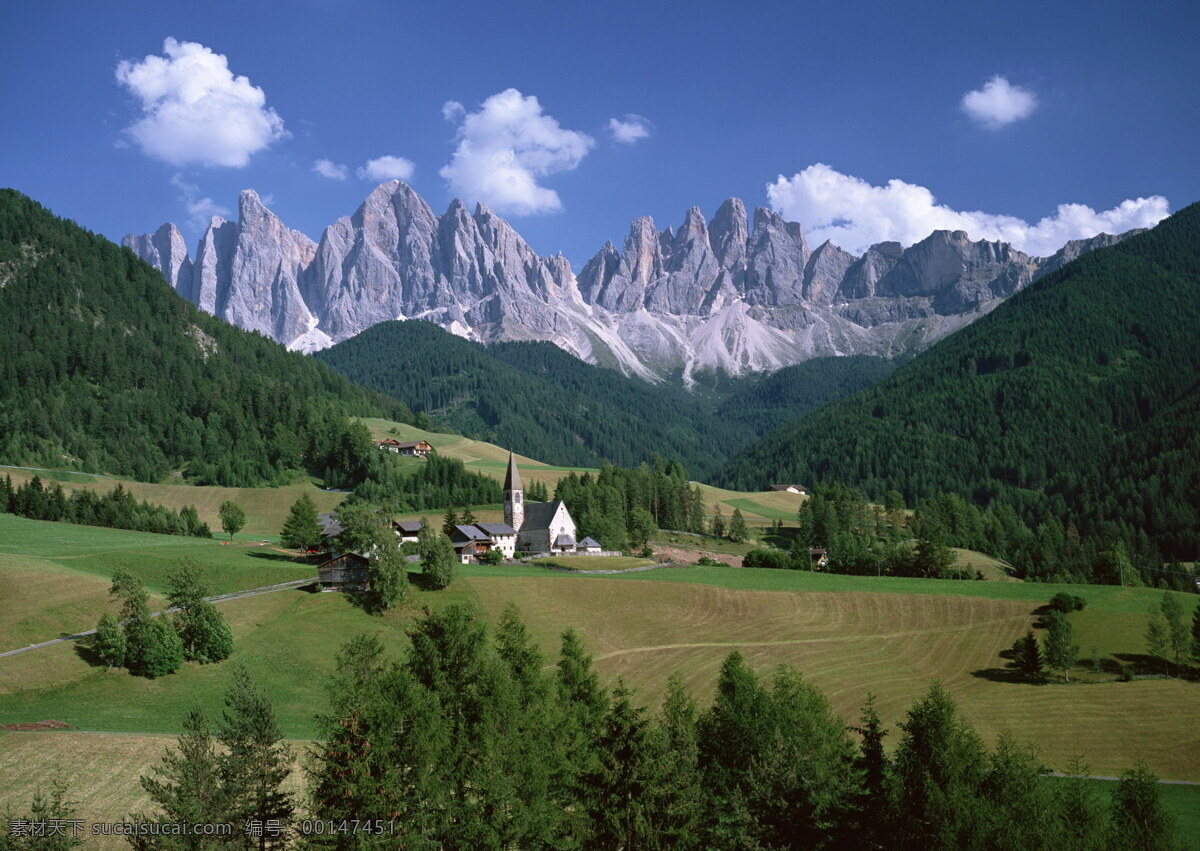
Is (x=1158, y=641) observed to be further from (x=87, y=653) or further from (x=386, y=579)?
(x=87, y=653)

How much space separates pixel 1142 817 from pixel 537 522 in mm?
99381

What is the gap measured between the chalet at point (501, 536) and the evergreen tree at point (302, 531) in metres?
22.1

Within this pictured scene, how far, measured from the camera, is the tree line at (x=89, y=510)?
11375 centimetres

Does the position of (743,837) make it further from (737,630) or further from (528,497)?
(528,497)

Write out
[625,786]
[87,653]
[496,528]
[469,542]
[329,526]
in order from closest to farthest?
[625,786]
[87,653]
[329,526]
[469,542]
[496,528]

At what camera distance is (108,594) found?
69812 mm

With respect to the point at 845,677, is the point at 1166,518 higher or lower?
higher

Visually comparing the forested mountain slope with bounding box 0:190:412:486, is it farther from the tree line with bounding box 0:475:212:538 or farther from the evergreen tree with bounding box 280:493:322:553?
the evergreen tree with bounding box 280:493:322:553

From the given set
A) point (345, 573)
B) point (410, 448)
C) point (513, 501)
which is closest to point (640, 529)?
point (513, 501)

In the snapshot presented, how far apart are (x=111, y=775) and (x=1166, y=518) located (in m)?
206

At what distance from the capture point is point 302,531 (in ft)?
351

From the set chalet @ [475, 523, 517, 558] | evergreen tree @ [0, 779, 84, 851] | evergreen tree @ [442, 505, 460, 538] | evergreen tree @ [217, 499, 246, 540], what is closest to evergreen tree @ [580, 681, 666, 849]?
evergreen tree @ [0, 779, 84, 851]

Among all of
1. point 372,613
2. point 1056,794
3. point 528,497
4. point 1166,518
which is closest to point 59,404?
point 528,497

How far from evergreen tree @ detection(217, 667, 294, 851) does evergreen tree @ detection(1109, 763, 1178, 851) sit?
29.0 metres
